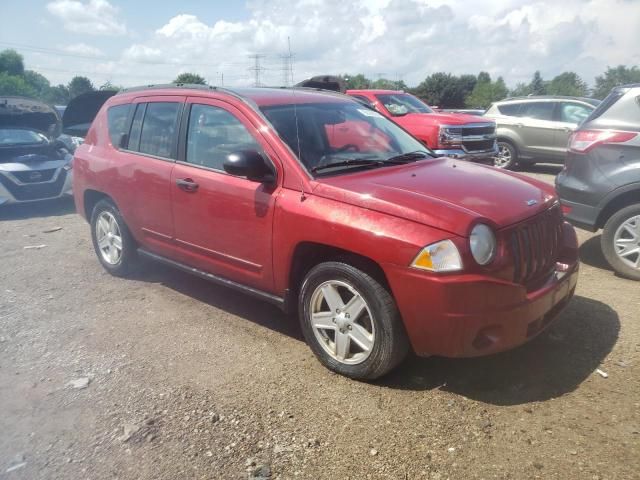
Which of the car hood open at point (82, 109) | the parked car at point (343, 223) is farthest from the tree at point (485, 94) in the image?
the parked car at point (343, 223)

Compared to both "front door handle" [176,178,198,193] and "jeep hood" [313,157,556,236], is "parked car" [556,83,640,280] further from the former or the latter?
"front door handle" [176,178,198,193]

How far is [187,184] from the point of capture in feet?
14.0

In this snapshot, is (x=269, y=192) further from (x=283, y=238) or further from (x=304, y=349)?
(x=304, y=349)

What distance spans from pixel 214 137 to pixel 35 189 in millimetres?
6427

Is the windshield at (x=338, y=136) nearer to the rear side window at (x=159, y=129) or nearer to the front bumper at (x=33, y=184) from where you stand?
the rear side window at (x=159, y=129)

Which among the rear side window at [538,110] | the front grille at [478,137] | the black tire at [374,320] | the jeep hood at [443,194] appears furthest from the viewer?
the rear side window at [538,110]

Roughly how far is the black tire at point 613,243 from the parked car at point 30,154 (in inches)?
339

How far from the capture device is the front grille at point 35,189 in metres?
8.97

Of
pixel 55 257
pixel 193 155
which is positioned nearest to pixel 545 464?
pixel 193 155

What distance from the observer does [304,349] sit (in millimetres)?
3943

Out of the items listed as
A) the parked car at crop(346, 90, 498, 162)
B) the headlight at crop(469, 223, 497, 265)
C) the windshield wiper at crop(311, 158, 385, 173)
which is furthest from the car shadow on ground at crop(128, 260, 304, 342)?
the parked car at crop(346, 90, 498, 162)

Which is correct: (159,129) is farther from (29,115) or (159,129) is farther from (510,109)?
(510,109)

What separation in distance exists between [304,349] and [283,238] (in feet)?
2.90

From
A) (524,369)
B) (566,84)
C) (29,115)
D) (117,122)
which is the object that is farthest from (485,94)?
(524,369)
